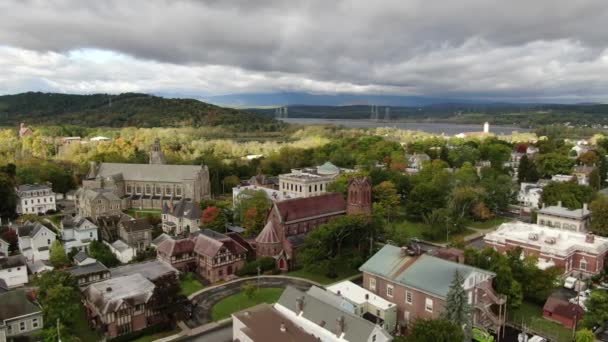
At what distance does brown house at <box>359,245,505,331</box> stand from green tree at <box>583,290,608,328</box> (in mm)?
5977

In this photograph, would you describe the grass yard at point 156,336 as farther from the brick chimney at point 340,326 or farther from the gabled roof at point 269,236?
the gabled roof at point 269,236

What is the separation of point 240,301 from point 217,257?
21.4 feet

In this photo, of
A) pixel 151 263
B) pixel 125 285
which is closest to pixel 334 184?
pixel 151 263

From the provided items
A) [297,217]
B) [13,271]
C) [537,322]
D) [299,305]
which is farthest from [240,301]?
[537,322]

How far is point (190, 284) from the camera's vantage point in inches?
1724

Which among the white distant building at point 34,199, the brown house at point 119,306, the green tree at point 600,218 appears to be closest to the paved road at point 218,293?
the brown house at point 119,306

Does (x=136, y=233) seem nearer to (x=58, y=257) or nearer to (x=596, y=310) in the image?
(x=58, y=257)

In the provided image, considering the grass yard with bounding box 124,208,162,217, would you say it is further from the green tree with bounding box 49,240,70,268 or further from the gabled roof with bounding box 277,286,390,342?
the gabled roof with bounding box 277,286,390,342

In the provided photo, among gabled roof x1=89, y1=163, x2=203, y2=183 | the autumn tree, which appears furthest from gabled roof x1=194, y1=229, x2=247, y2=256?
gabled roof x1=89, y1=163, x2=203, y2=183

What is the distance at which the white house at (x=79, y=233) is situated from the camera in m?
52.3

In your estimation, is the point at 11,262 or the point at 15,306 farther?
the point at 11,262

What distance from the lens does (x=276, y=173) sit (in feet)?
333

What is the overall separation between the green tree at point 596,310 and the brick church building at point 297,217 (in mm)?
27053

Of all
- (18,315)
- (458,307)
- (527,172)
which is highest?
(527,172)
